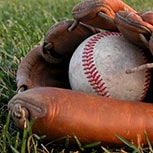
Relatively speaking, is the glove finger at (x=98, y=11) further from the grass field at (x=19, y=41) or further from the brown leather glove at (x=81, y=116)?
the grass field at (x=19, y=41)

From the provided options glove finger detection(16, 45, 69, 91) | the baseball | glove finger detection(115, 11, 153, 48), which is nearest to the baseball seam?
the baseball

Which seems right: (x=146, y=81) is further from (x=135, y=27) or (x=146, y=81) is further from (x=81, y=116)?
(x=81, y=116)

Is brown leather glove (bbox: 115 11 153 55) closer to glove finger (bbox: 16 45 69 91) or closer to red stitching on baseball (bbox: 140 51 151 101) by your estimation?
red stitching on baseball (bbox: 140 51 151 101)

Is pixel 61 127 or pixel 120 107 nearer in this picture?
pixel 61 127

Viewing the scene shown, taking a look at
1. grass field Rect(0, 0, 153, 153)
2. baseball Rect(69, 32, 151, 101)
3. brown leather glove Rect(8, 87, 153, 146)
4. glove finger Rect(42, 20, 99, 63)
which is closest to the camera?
Answer: brown leather glove Rect(8, 87, 153, 146)

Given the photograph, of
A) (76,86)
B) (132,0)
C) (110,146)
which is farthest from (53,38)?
(132,0)

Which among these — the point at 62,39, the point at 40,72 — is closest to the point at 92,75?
the point at 62,39

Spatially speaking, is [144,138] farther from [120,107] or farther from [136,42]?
[136,42]
